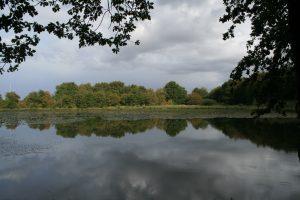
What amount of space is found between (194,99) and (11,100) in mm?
80052

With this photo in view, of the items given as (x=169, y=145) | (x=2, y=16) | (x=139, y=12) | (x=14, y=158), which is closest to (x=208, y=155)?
(x=169, y=145)

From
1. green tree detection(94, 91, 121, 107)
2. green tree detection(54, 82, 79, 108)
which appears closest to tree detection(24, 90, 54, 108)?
green tree detection(54, 82, 79, 108)

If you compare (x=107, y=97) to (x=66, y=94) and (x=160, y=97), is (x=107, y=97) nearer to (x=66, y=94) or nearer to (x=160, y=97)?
(x=160, y=97)

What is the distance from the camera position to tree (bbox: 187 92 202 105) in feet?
509

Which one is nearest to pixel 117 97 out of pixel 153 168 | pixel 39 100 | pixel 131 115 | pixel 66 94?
pixel 66 94

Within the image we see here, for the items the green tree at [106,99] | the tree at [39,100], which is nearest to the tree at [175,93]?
the green tree at [106,99]

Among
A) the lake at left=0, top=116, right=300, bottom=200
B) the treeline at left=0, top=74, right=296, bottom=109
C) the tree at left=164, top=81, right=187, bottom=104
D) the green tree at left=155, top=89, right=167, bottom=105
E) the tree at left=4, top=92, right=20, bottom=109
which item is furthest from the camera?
the tree at left=164, top=81, right=187, bottom=104

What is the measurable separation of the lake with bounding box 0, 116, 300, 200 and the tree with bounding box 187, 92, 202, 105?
11061 centimetres

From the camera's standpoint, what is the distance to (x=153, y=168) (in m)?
27.0

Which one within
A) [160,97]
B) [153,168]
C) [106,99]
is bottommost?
[153,168]

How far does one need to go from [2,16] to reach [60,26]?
1814 mm

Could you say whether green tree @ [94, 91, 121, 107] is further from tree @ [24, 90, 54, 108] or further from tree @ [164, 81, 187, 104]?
tree @ [164, 81, 187, 104]

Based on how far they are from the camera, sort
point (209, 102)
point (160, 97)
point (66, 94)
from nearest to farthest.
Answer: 1. point (209, 102)
2. point (160, 97)
3. point (66, 94)

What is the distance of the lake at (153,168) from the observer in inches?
793
